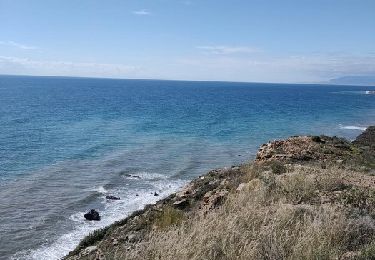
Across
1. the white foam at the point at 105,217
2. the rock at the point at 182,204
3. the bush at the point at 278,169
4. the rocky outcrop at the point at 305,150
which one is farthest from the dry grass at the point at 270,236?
the white foam at the point at 105,217

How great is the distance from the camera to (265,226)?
333 inches

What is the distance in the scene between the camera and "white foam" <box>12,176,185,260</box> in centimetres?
2123

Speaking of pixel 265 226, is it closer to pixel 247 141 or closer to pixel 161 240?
pixel 161 240

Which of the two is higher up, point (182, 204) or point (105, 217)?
point (182, 204)

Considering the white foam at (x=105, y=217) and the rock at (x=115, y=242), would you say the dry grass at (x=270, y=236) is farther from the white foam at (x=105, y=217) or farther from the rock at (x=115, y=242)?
the white foam at (x=105, y=217)

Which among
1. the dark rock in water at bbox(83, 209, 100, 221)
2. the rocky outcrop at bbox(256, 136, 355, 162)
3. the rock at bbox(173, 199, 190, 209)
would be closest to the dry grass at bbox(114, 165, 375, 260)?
the rock at bbox(173, 199, 190, 209)

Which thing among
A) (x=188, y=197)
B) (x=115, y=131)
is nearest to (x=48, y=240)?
(x=188, y=197)

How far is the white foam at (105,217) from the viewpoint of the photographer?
2123 cm

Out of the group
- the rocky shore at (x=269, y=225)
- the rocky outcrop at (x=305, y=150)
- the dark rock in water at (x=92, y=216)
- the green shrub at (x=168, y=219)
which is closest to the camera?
the rocky shore at (x=269, y=225)

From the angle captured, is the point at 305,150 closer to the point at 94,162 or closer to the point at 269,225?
the point at 269,225

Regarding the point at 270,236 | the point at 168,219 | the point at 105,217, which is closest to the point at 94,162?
the point at 105,217

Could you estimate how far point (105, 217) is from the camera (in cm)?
2648

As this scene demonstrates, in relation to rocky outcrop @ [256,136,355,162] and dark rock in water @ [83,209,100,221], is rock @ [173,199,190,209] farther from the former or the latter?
dark rock in water @ [83,209,100,221]

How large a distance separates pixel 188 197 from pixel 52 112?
272 ft
